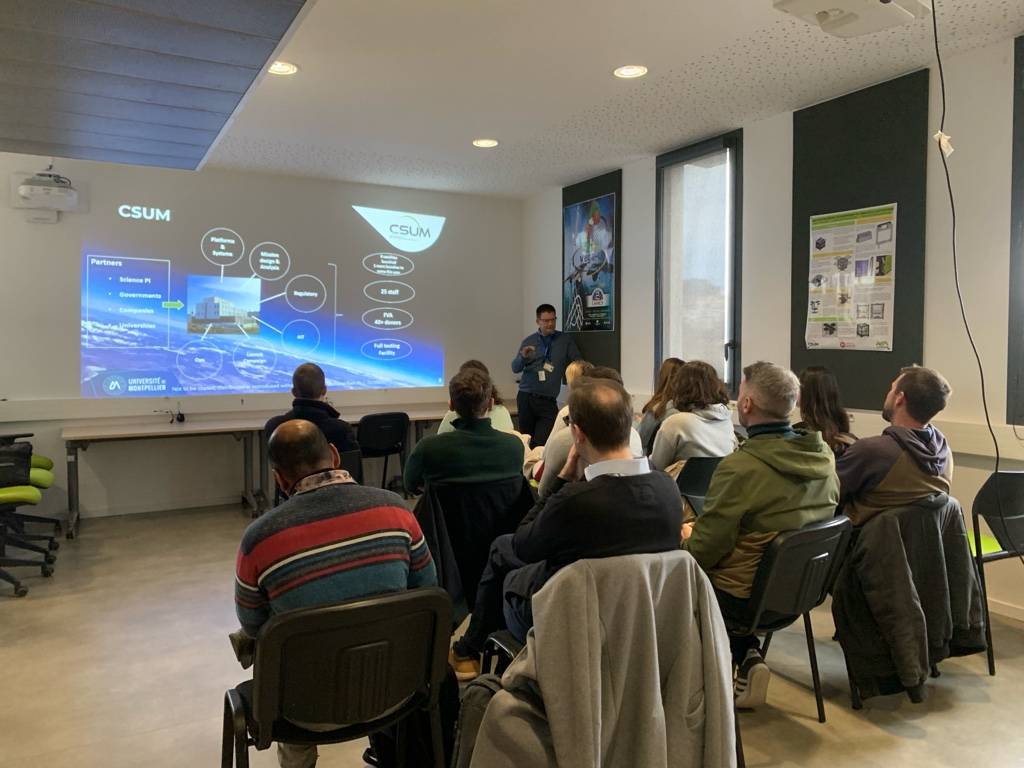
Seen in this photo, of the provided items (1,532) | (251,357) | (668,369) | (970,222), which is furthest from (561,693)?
(251,357)

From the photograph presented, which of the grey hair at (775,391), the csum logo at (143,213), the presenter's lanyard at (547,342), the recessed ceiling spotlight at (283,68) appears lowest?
the grey hair at (775,391)

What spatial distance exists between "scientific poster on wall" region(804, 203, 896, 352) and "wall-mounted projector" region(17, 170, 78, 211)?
531 centimetres

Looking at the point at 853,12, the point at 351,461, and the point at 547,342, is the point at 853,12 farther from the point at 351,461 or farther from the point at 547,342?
the point at 547,342

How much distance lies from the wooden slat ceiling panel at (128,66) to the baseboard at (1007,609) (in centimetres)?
418

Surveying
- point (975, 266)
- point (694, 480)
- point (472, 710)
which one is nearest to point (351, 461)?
point (694, 480)

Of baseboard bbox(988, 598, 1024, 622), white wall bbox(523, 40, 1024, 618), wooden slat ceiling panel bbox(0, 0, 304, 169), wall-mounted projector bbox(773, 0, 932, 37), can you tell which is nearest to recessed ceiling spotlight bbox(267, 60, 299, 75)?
wooden slat ceiling panel bbox(0, 0, 304, 169)

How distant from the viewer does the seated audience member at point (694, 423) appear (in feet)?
10.1

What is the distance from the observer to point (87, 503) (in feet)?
18.9

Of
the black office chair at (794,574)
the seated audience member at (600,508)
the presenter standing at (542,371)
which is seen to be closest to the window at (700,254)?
the presenter standing at (542,371)

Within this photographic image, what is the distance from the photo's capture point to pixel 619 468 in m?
1.75

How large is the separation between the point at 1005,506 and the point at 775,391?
1.48m

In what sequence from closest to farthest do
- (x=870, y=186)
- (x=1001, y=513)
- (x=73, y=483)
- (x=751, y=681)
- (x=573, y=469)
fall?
(x=573, y=469) → (x=751, y=681) → (x=1001, y=513) → (x=870, y=186) → (x=73, y=483)

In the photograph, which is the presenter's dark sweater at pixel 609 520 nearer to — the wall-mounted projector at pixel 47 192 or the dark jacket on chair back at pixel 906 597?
the dark jacket on chair back at pixel 906 597

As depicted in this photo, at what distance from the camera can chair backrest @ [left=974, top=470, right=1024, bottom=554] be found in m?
3.03
